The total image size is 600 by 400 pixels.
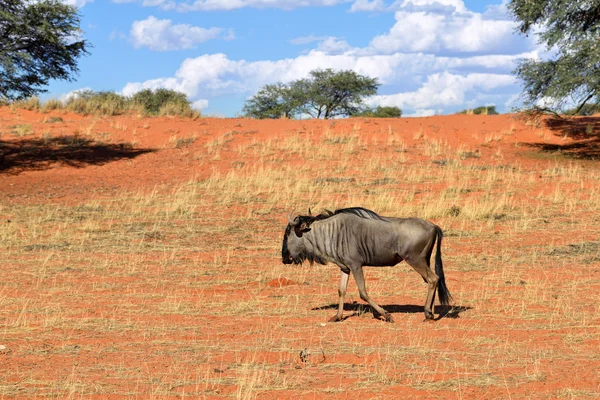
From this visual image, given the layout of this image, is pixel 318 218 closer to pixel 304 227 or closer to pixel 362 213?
pixel 304 227

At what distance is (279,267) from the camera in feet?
46.2

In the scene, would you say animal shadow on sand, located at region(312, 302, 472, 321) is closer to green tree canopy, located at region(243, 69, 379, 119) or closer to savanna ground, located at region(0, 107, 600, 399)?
savanna ground, located at region(0, 107, 600, 399)

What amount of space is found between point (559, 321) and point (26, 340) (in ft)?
20.6

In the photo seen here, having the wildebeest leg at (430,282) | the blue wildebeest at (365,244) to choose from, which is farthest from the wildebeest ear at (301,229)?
the wildebeest leg at (430,282)

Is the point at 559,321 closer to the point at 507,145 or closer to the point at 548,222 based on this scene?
the point at 548,222

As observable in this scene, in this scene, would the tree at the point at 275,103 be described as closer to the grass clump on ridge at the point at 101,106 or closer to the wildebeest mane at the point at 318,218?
the grass clump on ridge at the point at 101,106

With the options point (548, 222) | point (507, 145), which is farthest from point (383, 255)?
point (507, 145)

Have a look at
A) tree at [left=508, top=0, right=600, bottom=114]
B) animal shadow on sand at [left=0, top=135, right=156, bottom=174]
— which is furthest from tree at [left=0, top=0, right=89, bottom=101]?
tree at [left=508, top=0, right=600, bottom=114]

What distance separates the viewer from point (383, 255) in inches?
390

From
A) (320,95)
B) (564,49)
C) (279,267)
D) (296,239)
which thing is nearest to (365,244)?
(296,239)

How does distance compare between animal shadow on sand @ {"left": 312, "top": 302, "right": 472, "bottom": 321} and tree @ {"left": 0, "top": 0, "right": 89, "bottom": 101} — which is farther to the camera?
tree @ {"left": 0, "top": 0, "right": 89, "bottom": 101}

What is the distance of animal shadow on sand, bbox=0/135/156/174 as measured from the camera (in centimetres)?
2869

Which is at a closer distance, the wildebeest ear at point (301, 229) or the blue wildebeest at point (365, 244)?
the blue wildebeest at point (365, 244)

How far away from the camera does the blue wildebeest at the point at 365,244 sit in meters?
9.74
